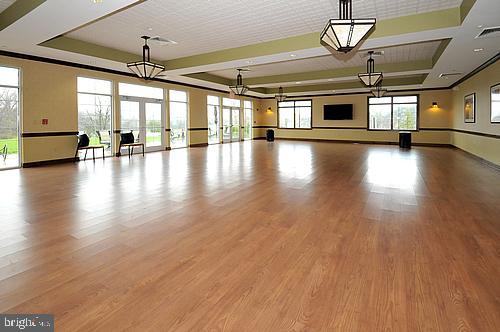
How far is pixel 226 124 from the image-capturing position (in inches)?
709

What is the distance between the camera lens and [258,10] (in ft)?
20.4

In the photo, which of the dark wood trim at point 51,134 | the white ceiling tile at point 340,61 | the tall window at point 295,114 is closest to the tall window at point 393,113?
the tall window at point 295,114

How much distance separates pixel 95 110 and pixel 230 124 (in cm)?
868

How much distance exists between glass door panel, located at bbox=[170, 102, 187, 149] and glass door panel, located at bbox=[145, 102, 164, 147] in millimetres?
616

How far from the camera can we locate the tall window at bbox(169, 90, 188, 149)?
13.9m

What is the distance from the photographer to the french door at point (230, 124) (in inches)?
701

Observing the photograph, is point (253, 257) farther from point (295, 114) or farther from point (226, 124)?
point (295, 114)

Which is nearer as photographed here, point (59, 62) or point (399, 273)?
point (399, 273)

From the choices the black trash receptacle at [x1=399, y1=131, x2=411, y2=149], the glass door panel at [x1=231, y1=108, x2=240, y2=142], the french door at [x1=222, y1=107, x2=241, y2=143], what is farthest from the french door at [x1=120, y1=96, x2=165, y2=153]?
the black trash receptacle at [x1=399, y1=131, x2=411, y2=149]

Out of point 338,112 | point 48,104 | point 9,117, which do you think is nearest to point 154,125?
point 48,104

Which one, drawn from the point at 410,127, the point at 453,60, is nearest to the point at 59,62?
the point at 453,60

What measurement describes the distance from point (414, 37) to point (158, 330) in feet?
24.1

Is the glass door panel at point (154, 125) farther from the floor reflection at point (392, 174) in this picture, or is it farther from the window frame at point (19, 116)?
the floor reflection at point (392, 174)

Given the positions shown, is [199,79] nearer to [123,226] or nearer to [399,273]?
[123,226]
